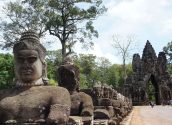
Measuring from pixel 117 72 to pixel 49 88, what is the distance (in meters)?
85.0

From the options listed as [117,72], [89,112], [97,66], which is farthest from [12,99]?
[117,72]

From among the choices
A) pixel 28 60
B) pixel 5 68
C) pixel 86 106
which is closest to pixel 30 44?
pixel 28 60

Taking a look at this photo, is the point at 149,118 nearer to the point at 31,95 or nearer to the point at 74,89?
the point at 74,89

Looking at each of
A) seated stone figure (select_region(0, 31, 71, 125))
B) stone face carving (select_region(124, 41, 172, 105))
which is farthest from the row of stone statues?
stone face carving (select_region(124, 41, 172, 105))

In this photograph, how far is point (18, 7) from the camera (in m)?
36.8

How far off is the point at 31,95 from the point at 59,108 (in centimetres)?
41

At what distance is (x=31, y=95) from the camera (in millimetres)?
4352

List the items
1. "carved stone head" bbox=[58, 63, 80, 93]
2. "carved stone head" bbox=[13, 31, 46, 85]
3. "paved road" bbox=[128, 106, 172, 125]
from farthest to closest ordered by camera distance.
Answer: "paved road" bbox=[128, 106, 172, 125], "carved stone head" bbox=[58, 63, 80, 93], "carved stone head" bbox=[13, 31, 46, 85]

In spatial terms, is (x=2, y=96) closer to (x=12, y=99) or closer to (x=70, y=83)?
(x=12, y=99)

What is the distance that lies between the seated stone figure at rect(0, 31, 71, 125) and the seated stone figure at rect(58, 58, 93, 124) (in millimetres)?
1249

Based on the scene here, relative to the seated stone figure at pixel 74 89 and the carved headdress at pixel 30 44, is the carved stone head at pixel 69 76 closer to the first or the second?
the seated stone figure at pixel 74 89

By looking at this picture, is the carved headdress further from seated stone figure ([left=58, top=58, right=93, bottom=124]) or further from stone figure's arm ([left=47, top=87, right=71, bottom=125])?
seated stone figure ([left=58, top=58, right=93, bottom=124])

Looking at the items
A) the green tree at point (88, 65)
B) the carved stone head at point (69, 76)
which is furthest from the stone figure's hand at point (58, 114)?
the green tree at point (88, 65)

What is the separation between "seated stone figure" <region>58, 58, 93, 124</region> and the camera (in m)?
5.75
